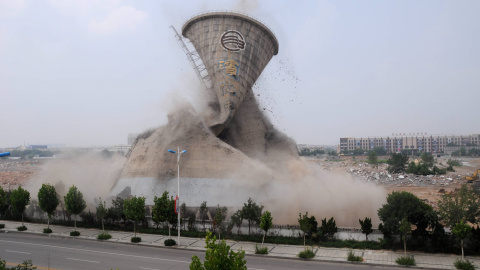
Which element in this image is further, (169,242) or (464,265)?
(169,242)

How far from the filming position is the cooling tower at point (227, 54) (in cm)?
3988

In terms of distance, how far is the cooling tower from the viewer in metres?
39.9

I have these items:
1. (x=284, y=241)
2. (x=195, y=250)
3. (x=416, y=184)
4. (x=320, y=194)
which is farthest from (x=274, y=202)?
(x=416, y=184)

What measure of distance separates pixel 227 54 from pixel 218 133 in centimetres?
855

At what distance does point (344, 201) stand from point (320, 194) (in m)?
2.25

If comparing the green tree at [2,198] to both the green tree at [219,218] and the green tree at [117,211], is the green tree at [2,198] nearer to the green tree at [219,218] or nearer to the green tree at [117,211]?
the green tree at [117,211]

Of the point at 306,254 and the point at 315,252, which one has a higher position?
the point at 306,254

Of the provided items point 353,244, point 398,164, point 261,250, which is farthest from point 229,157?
point 398,164

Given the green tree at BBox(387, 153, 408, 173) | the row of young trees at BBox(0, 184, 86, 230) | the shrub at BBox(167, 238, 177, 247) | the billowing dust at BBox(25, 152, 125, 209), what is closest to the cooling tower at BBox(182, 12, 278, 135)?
the billowing dust at BBox(25, 152, 125, 209)

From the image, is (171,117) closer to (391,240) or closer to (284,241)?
(284,241)

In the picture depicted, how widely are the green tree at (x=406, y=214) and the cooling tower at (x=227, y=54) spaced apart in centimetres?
1996

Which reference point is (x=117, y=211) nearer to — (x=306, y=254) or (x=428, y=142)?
(x=306, y=254)

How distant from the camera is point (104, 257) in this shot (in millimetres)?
22984

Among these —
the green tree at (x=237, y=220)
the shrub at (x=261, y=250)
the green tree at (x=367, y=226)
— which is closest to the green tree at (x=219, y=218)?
the green tree at (x=237, y=220)
